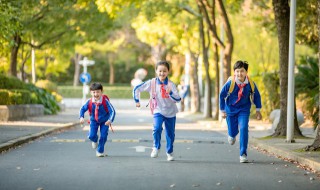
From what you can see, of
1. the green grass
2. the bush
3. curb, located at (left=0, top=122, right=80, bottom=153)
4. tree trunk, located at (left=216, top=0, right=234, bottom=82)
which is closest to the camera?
curb, located at (left=0, top=122, right=80, bottom=153)

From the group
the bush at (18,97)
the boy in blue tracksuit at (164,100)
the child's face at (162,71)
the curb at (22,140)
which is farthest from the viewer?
the bush at (18,97)

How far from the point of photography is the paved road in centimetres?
1040

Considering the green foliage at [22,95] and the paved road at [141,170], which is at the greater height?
the green foliage at [22,95]

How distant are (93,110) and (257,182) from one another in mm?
4908

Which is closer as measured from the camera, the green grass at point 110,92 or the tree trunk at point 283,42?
the tree trunk at point 283,42

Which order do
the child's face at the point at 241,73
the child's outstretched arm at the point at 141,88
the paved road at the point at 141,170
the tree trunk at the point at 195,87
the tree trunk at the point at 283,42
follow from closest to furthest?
the paved road at the point at 141,170
the child's face at the point at 241,73
the child's outstretched arm at the point at 141,88
the tree trunk at the point at 283,42
the tree trunk at the point at 195,87

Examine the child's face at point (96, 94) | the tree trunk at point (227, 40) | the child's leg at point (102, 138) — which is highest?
the tree trunk at point (227, 40)

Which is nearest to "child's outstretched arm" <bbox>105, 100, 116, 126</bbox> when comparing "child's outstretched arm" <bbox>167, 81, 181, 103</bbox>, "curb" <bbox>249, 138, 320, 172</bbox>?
"child's outstretched arm" <bbox>167, 81, 181, 103</bbox>

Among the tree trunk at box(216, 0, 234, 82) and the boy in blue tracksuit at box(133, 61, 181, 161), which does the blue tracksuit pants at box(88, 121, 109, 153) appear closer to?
the boy in blue tracksuit at box(133, 61, 181, 161)

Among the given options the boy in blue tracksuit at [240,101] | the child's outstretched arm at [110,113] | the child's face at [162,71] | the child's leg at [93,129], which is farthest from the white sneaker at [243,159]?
the child's leg at [93,129]

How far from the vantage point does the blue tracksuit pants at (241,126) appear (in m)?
13.9

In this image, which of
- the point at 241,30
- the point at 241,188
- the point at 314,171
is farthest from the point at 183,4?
the point at 241,188

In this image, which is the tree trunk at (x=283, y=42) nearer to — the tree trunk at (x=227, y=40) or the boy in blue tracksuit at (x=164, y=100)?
the boy in blue tracksuit at (x=164, y=100)

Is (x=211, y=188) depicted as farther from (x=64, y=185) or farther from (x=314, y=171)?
(x=314, y=171)
